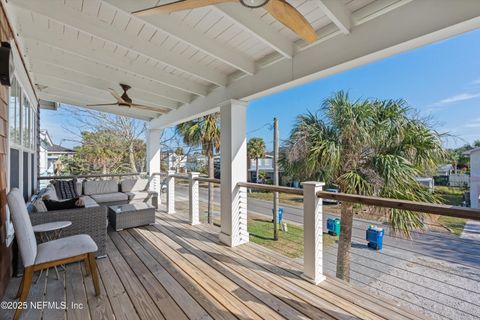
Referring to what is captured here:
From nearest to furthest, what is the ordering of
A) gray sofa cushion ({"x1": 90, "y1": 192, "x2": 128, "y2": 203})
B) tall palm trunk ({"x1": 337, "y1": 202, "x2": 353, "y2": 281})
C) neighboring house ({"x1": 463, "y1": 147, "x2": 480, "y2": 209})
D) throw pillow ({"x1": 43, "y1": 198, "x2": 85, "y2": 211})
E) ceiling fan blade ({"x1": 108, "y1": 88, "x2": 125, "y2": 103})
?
throw pillow ({"x1": 43, "y1": 198, "x2": 85, "y2": 211}) → tall palm trunk ({"x1": 337, "y1": 202, "x2": 353, "y2": 281}) → ceiling fan blade ({"x1": 108, "y1": 88, "x2": 125, "y2": 103}) → gray sofa cushion ({"x1": 90, "y1": 192, "x2": 128, "y2": 203}) → neighboring house ({"x1": 463, "y1": 147, "x2": 480, "y2": 209})

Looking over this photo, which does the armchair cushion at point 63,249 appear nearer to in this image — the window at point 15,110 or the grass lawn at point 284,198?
the window at point 15,110

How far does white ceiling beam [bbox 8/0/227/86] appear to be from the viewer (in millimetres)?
2119

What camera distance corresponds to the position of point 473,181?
9.16 metres

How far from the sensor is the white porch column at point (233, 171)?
3.61m

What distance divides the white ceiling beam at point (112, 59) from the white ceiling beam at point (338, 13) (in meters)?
2.67

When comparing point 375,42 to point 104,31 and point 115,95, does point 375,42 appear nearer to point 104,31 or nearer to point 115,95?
point 104,31

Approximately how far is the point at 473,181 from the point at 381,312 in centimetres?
1105

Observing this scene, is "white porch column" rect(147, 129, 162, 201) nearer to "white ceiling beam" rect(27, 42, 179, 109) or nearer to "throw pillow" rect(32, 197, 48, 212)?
Result: "white ceiling beam" rect(27, 42, 179, 109)

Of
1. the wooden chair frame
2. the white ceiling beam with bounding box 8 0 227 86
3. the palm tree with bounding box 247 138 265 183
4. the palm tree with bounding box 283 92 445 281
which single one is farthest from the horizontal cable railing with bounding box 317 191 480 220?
the palm tree with bounding box 247 138 265 183

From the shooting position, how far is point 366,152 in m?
3.58

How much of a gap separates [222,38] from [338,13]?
132 cm

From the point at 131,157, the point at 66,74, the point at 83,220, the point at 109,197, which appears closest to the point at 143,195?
the point at 109,197

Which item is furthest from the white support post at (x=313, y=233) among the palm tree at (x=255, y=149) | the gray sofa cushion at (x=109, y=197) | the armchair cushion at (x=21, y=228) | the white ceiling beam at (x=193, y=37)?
the palm tree at (x=255, y=149)

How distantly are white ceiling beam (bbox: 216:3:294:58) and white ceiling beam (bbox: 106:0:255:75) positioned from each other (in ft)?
2.01
